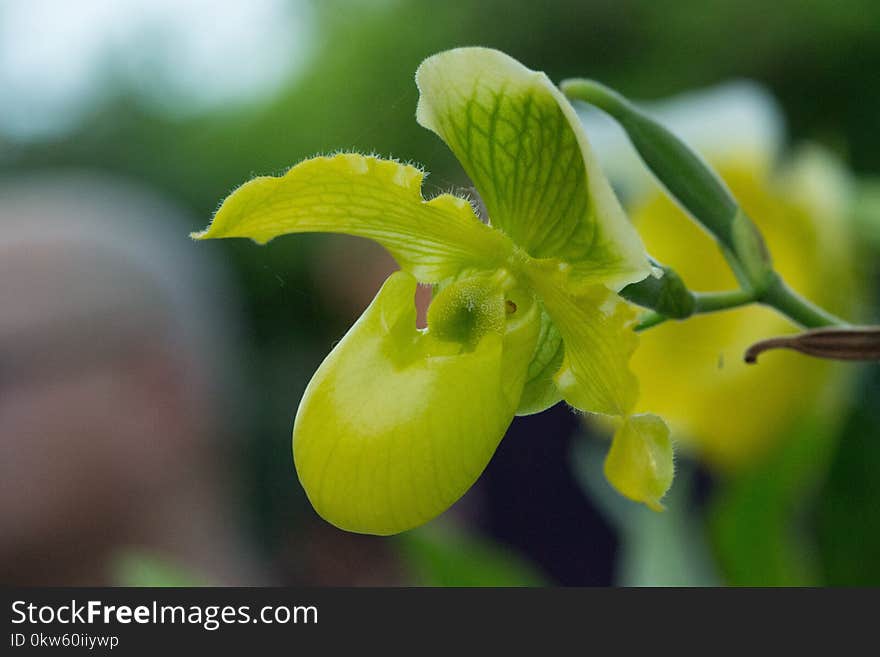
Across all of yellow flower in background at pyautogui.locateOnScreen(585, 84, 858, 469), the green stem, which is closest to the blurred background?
yellow flower in background at pyautogui.locateOnScreen(585, 84, 858, 469)

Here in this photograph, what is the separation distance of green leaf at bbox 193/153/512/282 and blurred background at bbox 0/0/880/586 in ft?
0.05

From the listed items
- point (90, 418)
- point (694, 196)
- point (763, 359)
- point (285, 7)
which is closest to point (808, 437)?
point (763, 359)

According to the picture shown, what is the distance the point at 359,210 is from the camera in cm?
37

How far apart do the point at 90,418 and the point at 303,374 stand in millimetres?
1509

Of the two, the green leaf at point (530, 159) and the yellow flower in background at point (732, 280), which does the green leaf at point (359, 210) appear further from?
the yellow flower in background at point (732, 280)

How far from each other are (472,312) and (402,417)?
6 centimetres

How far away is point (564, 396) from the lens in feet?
1.27

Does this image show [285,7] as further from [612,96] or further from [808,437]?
[612,96]

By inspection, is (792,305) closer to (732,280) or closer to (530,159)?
(530,159)

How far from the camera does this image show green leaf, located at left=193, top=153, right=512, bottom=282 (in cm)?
35

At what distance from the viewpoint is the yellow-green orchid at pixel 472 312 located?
348 millimetres

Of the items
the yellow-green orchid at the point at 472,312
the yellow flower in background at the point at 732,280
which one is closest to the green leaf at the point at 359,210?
the yellow-green orchid at the point at 472,312

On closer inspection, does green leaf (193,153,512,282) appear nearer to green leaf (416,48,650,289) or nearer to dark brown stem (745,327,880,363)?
green leaf (416,48,650,289)

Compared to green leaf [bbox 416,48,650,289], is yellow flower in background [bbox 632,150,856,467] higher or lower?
lower
